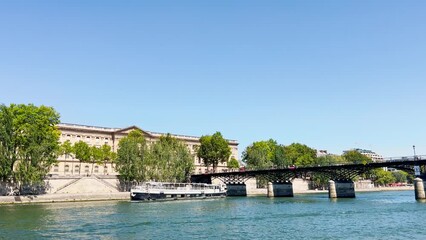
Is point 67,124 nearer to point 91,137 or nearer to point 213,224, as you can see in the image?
point 91,137

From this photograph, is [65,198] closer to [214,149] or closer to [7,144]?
[7,144]

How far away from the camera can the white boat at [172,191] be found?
78938 mm

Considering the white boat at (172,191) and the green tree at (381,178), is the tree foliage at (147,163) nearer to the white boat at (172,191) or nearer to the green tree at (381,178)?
the white boat at (172,191)

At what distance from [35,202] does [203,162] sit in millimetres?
78185

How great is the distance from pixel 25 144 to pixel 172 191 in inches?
1135

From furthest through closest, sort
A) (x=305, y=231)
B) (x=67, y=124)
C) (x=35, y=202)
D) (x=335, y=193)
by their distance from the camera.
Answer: (x=67, y=124)
(x=335, y=193)
(x=35, y=202)
(x=305, y=231)

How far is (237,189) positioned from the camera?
373ft

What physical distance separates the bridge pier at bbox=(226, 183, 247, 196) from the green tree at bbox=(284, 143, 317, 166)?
128 ft

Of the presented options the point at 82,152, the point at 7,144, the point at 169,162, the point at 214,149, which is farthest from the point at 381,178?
the point at 7,144

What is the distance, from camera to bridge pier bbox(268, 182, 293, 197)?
325ft

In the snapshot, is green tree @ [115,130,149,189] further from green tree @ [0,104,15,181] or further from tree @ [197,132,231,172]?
tree @ [197,132,231,172]

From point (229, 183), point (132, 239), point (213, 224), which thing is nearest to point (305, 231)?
point (213, 224)

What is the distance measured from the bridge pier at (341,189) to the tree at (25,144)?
54.5 m

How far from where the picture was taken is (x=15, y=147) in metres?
75.2
